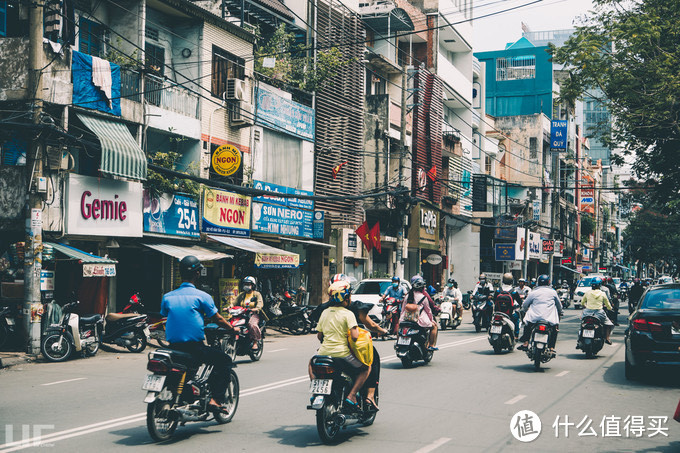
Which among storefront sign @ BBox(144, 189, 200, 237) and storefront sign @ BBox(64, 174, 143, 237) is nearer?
storefront sign @ BBox(64, 174, 143, 237)

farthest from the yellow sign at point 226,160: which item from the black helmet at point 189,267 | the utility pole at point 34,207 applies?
the black helmet at point 189,267

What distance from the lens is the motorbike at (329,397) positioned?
6914 millimetres

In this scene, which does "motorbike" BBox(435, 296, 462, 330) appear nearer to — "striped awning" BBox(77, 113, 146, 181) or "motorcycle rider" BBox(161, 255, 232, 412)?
"striped awning" BBox(77, 113, 146, 181)

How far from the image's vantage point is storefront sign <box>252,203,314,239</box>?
979 inches

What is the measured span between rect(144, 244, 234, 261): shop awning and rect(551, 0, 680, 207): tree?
39.7ft

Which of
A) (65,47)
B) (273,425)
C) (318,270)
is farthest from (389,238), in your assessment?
(273,425)

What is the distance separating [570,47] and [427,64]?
18.8 metres

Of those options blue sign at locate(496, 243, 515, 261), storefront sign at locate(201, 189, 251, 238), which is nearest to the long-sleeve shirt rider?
storefront sign at locate(201, 189, 251, 238)

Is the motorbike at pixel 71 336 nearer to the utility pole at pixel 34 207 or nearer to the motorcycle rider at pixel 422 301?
the utility pole at pixel 34 207

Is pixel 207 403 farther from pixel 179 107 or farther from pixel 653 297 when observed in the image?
pixel 179 107

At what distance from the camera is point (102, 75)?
57.6ft

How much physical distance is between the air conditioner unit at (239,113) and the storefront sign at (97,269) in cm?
880

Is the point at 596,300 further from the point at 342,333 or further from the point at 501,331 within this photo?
the point at 342,333

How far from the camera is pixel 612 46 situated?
75.4ft
